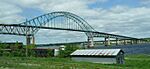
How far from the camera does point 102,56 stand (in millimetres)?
61625

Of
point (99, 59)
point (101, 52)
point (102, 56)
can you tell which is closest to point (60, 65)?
point (102, 56)

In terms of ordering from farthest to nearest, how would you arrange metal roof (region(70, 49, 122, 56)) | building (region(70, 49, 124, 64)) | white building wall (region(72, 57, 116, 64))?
metal roof (region(70, 49, 122, 56)) → white building wall (region(72, 57, 116, 64)) → building (region(70, 49, 124, 64))

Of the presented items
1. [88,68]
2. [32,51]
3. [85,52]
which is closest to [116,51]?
[85,52]

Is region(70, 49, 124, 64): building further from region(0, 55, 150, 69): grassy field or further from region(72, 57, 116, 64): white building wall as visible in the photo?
region(0, 55, 150, 69): grassy field

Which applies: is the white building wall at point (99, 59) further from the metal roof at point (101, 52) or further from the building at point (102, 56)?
the metal roof at point (101, 52)

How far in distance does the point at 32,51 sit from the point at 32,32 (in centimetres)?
4034

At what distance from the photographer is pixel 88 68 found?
39031mm

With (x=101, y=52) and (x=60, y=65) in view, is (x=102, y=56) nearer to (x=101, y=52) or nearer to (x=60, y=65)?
(x=101, y=52)

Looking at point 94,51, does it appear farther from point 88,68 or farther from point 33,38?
point 33,38

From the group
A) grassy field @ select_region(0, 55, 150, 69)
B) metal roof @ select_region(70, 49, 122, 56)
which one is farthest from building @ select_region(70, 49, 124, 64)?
grassy field @ select_region(0, 55, 150, 69)

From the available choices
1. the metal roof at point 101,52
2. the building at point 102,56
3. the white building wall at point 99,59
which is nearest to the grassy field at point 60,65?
the building at point 102,56

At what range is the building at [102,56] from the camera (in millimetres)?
60219

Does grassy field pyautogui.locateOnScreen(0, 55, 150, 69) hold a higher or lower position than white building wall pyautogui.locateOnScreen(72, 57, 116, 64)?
higher

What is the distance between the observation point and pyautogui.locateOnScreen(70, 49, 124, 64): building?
60.2 m
